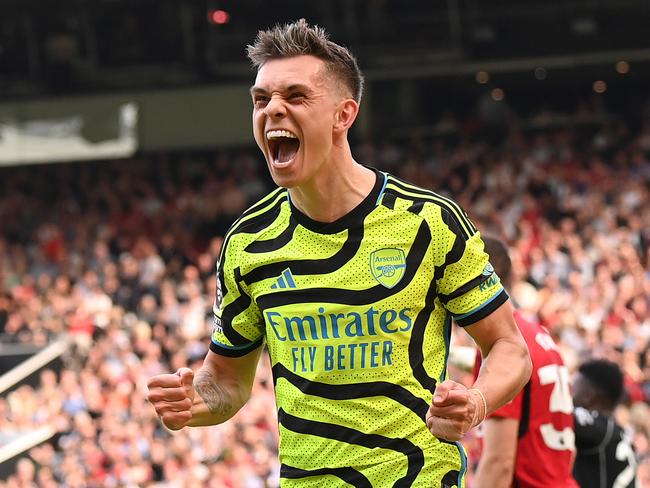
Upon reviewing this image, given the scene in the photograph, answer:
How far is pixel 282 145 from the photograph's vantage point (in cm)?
376

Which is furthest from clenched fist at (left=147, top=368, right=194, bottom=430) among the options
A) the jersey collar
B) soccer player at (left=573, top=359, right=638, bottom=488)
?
soccer player at (left=573, top=359, right=638, bottom=488)

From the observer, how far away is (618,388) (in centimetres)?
634

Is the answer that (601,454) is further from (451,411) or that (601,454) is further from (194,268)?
(194,268)

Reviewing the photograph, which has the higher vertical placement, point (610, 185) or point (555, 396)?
point (555, 396)

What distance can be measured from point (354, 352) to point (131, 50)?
70.7 feet

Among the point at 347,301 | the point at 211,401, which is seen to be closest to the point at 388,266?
the point at 347,301

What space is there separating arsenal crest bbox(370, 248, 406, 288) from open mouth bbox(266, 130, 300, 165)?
1.28ft

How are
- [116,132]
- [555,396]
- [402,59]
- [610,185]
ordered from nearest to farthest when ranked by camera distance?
[555,396] → [610,185] → [402,59] → [116,132]

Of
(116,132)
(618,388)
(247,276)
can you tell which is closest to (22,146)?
(116,132)

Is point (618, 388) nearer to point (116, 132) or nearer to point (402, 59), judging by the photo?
point (402, 59)

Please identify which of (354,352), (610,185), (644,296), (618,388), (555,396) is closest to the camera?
(354,352)

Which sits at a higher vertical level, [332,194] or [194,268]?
[332,194]

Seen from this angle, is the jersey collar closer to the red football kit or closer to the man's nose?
the man's nose

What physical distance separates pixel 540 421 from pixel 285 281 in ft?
5.57
